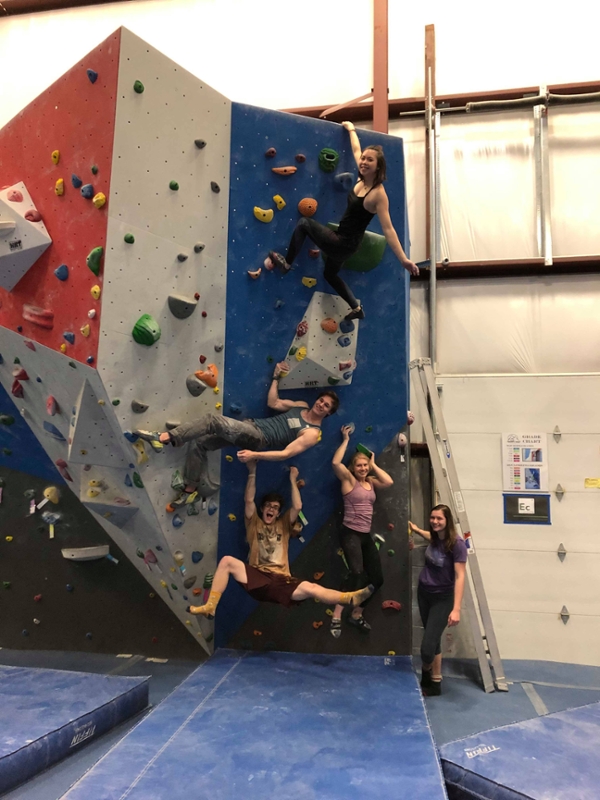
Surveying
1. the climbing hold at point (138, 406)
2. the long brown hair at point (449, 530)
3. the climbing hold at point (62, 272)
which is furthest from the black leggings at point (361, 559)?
the climbing hold at point (62, 272)

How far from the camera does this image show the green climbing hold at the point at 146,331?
3.09 metres

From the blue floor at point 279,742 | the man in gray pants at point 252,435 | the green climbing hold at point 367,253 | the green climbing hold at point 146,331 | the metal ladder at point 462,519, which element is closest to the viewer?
the blue floor at point 279,742

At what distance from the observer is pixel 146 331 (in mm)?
3086

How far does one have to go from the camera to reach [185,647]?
4180 millimetres

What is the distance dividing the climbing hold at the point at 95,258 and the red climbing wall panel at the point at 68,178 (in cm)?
4

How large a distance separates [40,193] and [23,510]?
2.38 m

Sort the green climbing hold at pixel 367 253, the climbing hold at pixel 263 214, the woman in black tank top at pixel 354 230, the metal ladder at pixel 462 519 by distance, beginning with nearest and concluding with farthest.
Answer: the woman in black tank top at pixel 354 230 < the climbing hold at pixel 263 214 < the green climbing hold at pixel 367 253 < the metal ladder at pixel 462 519

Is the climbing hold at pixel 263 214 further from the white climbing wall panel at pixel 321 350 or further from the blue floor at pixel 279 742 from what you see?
the blue floor at pixel 279 742

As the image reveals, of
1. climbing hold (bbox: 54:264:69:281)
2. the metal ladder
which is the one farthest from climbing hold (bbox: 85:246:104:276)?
the metal ladder

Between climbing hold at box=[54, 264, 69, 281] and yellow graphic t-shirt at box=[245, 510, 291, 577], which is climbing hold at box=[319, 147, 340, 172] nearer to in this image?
climbing hold at box=[54, 264, 69, 281]

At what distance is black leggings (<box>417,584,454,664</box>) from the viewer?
12.3 feet

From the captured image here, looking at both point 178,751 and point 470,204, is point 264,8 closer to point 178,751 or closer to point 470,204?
point 470,204

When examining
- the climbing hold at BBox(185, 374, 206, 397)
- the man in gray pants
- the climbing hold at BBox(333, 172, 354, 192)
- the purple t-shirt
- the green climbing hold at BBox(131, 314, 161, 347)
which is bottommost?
the purple t-shirt

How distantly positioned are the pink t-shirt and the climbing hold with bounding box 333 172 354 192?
6.31ft
